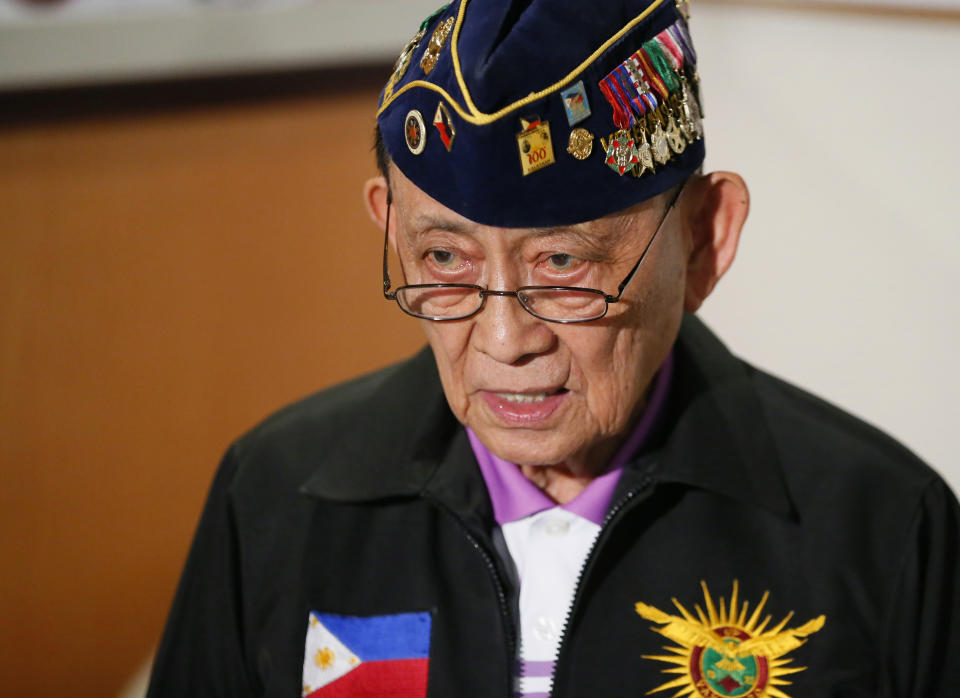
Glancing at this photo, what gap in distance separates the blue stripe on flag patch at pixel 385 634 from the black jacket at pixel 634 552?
0.01 metres

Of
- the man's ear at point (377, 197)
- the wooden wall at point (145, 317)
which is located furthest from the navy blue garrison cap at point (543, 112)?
the wooden wall at point (145, 317)

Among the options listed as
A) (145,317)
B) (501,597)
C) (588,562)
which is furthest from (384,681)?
(145,317)

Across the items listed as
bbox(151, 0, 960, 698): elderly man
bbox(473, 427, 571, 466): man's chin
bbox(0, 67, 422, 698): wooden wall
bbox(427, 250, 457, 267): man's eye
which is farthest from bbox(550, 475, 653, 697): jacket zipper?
bbox(0, 67, 422, 698): wooden wall

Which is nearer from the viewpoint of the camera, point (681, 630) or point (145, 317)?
point (681, 630)

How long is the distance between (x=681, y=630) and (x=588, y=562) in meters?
0.14

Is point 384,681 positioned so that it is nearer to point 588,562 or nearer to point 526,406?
point 588,562

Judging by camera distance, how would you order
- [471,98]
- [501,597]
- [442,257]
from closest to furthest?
[471,98] → [442,257] → [501,597]

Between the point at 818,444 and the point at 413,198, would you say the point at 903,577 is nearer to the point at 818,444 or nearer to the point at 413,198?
the point at 818,444

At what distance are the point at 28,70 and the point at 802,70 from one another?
7.36ft

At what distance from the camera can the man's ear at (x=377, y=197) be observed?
1.18 m

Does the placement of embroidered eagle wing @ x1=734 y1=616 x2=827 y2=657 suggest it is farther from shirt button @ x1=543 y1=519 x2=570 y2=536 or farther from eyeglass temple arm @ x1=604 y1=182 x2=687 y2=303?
eyeglass temple arm @ x1=604 y1=182 x2=687 y2=303

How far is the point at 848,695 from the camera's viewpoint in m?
1.19

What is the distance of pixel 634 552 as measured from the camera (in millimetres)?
1225

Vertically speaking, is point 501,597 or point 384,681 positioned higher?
point 501,597
